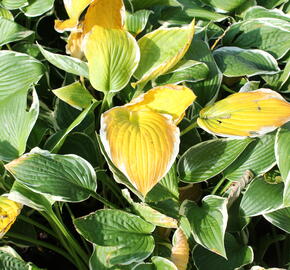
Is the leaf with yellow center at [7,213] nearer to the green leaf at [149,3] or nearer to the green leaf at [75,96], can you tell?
the green leaf at [75,96]

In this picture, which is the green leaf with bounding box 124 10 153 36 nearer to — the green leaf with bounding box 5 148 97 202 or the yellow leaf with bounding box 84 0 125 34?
the yellow leaf with bounding box 84 0 125 34

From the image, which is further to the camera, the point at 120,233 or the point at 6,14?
the point at 6,14

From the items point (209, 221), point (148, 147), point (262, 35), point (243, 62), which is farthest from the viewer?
point (262, 35)

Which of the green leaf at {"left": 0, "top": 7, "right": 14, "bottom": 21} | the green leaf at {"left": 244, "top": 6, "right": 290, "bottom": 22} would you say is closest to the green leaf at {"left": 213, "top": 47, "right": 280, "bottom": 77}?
the green leaf at {"left": 244, "top": 6, "right": 290, "bottom": 22}

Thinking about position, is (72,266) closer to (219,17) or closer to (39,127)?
(39,127)

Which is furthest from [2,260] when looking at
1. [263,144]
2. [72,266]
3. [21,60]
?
[263,144]

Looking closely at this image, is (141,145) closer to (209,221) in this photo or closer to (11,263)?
(209,221)

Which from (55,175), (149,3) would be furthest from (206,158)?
(149,3)
